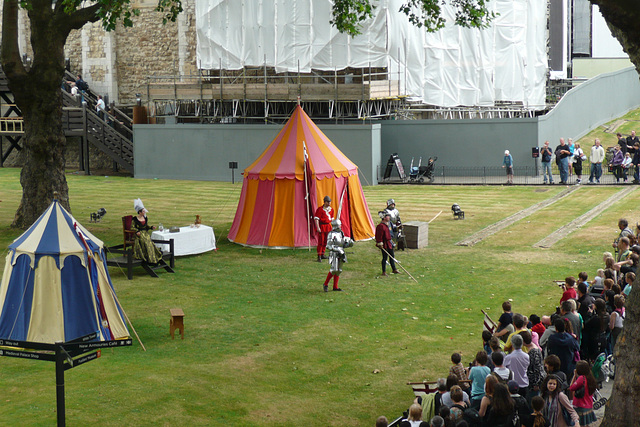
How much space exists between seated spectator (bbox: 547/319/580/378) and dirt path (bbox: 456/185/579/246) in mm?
10730

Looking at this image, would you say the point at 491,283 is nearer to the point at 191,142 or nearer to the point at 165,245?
the point at 165,245

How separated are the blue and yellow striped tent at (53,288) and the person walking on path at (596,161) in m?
22.1

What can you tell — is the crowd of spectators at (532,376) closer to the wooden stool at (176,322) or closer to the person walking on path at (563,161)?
the wooden stool at (176,322)

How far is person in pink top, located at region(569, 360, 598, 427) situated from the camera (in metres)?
8.42

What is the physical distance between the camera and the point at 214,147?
34.6 metres

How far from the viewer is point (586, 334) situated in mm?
10773

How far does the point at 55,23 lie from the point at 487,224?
42.4ft

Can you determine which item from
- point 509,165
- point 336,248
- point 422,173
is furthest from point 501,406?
point 422,173

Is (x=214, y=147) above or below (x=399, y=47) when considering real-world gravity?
below

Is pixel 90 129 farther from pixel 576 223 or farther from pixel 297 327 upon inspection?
pixel 297 327

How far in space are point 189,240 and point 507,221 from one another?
31.0 ft

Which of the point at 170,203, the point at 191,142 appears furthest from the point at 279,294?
the point at 191,142

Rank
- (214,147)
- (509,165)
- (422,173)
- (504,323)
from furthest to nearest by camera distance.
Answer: (214,147) → (422,173) → (509,165) → (504,323)

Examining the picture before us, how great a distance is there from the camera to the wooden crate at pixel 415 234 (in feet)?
65.1
